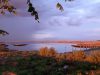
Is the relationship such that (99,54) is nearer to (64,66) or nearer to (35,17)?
(64,66)

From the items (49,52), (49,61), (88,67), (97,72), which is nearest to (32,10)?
(97,72)

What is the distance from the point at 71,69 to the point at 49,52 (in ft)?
37.1

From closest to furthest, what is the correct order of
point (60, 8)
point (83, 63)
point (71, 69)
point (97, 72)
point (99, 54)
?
1. point (60, 8)
2. point (97, 72)
3. point (71, 69)
4. point (83, 63)
5. point (99, 54)

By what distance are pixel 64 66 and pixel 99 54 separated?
5.75 metres

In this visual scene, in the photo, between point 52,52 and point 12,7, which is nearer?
point 12,7

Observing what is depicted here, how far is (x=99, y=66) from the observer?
32.9m

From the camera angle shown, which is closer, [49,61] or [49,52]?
[49,61]

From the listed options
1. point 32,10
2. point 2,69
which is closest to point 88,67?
point 2,69

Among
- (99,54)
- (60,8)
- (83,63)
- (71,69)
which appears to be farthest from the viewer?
(99,54)

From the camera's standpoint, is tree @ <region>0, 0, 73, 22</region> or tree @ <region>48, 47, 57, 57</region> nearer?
tree @ <region>0, 0, 73, 22</region>

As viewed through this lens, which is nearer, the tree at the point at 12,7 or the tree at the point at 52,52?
the tree at the point at 12,7

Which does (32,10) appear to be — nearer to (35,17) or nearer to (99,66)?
(35,17)

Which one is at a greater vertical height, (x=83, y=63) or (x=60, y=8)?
(x=60, y=8)

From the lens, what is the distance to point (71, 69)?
102 ft
